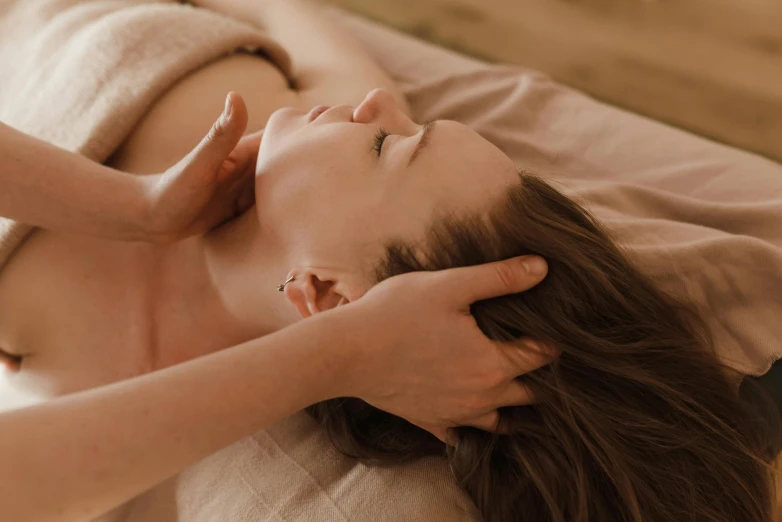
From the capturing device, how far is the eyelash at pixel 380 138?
79 cm

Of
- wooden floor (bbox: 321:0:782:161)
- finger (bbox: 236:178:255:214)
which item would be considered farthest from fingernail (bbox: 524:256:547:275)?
wooden floor (bbox: 321:0:782:161)

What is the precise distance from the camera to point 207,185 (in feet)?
2.63

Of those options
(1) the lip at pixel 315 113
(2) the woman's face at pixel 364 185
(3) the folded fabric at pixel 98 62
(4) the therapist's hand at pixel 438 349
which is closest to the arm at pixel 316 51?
(3) the folded fabric at pixel 98 62

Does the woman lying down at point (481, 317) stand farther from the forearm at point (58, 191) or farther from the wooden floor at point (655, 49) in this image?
the wooden floor at point (655, 49)

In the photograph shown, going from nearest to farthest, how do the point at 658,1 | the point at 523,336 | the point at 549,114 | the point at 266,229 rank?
the point at 523,336, the point at 266,229, the point at 549,114, the point at 658,1

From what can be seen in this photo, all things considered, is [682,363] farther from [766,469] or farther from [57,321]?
[57,321]

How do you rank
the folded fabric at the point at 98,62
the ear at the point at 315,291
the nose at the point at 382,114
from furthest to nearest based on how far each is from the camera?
the folded fabric at the point at 98,62, the nose at the point at 382,114, the ear at the point at 315,291

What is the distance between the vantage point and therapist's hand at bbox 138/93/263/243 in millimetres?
759

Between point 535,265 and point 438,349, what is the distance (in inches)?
6.1

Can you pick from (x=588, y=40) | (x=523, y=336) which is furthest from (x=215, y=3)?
(x=523, y=336)

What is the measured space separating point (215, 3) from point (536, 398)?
113 cm

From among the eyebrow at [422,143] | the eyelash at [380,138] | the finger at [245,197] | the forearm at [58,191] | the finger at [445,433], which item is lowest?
the finger at [445,433]

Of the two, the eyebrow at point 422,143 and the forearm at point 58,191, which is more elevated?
the eyebrow at point 422,143

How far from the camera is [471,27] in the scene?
1675mm
